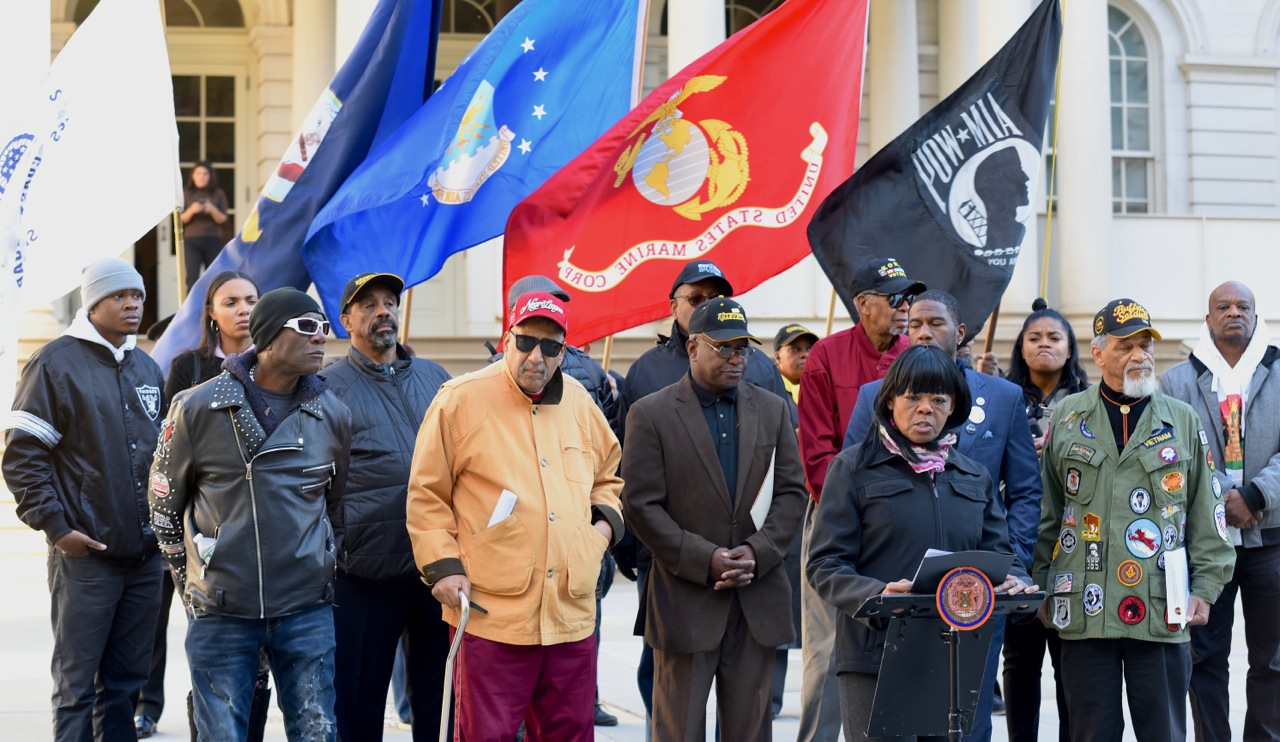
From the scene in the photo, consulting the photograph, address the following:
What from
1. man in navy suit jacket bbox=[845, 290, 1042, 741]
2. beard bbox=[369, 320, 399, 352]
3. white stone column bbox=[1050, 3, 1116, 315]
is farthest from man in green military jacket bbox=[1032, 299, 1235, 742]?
white stone column bbox=[1050, 3, 1116, 315]

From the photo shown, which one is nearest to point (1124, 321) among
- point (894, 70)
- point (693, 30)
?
point (693, 30)

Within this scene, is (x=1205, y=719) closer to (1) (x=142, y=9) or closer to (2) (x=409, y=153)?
(2) (x=409, y=153)

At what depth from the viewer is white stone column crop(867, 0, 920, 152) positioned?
742 inches

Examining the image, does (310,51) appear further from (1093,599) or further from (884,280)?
(1093,599)

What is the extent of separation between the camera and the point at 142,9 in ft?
25.6

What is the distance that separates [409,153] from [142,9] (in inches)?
59.8

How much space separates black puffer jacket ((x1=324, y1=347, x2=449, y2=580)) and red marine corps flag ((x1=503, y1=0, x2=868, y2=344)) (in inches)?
63.2

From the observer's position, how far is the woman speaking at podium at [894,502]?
499 cm

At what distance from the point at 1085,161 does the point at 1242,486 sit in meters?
12.1

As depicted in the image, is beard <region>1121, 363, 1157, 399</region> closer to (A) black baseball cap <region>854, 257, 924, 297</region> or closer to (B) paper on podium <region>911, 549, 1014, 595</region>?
(A) black baseball cap <region>854, 257, 924, 297</region>

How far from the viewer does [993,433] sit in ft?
19.1

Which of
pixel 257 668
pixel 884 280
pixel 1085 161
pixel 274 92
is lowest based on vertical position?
Answer: pixel 257 668

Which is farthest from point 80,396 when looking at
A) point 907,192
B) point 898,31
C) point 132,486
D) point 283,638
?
point 898,31

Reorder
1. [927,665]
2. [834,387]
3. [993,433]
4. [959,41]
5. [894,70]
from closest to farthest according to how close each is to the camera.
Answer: [927,665] → [993,433] → [834,387] → [894,70] → [959,41]
